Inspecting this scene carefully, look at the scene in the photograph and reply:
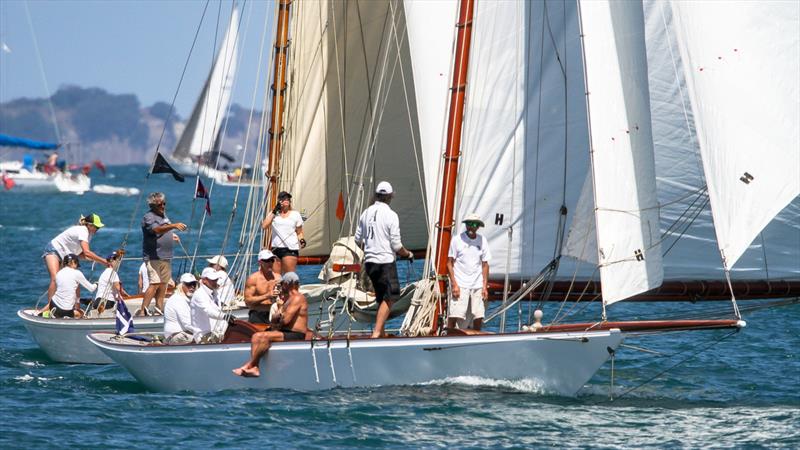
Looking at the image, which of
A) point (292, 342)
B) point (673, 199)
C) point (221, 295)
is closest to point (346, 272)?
point (221, 295)

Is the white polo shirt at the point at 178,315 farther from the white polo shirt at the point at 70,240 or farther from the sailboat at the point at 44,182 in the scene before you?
the sailboat at the point at 44,182

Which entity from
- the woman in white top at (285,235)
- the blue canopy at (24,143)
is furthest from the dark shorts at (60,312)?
the blue canopy at (24,143)

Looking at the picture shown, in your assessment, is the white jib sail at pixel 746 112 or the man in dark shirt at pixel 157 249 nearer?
the white jib sail at pixel 746 112

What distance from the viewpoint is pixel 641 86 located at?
1608 cm

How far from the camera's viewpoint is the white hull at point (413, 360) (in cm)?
1634

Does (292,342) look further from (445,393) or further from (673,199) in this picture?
(673,199)

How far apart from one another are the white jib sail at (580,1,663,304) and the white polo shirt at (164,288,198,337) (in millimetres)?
5238

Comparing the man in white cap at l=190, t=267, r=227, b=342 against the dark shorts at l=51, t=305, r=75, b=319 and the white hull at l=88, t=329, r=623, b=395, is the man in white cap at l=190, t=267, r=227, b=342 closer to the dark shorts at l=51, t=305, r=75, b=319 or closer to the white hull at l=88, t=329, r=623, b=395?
the white hull at l=88, t=329, r=623, b=395

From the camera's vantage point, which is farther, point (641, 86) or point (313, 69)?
point (313, 69)

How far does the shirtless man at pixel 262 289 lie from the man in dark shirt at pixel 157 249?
332 centimetres

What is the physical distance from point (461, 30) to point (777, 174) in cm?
411

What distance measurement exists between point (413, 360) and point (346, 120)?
7222 mm

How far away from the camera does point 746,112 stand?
15.3 m

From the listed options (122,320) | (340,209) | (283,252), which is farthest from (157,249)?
(340,209)
